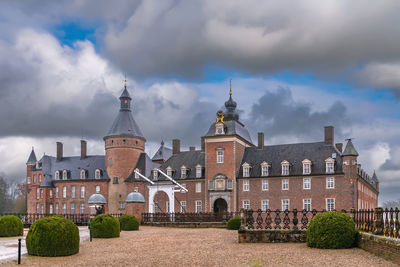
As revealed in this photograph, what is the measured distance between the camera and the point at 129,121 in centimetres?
5862

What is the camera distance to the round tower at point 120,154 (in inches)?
2237

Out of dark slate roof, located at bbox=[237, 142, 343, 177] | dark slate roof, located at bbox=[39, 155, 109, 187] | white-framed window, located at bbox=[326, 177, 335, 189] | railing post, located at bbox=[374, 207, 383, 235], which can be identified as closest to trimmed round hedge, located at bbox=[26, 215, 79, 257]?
railing post, located at bbox=[374, 207, 383, 235]

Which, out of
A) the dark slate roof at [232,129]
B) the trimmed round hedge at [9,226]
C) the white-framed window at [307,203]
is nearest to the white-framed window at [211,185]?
the dark slate roof at [232,129]

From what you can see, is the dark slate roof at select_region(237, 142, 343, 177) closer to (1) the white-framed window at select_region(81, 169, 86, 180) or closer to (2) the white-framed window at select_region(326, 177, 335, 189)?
(2) the white-framed window at select_region(326, 177, 335, 189)

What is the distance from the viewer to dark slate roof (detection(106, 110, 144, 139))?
57.6 metres

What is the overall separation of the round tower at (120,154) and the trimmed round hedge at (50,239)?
4133 cm

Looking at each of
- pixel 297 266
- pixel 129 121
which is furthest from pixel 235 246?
pixel 129 121

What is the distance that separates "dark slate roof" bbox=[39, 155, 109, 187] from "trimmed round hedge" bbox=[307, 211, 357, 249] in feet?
156

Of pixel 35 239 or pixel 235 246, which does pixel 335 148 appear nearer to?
pixel 235 246

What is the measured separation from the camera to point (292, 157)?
155 ft

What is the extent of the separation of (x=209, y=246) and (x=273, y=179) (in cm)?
2989

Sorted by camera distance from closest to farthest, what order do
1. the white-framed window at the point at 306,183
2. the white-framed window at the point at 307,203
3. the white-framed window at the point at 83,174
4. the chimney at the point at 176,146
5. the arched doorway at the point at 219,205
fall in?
the white-framed window at the point at 307,203 → the white-framed window at the point at 306,183 → the arched doorway at the point at 219,205 → the chimney at the point at 176,146 → the white-framed window at the point at 83,174

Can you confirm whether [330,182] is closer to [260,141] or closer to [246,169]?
[246,169]

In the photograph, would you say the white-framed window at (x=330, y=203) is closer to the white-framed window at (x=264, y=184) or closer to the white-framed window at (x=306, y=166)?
the white-framed window at (x=306, y=166)
